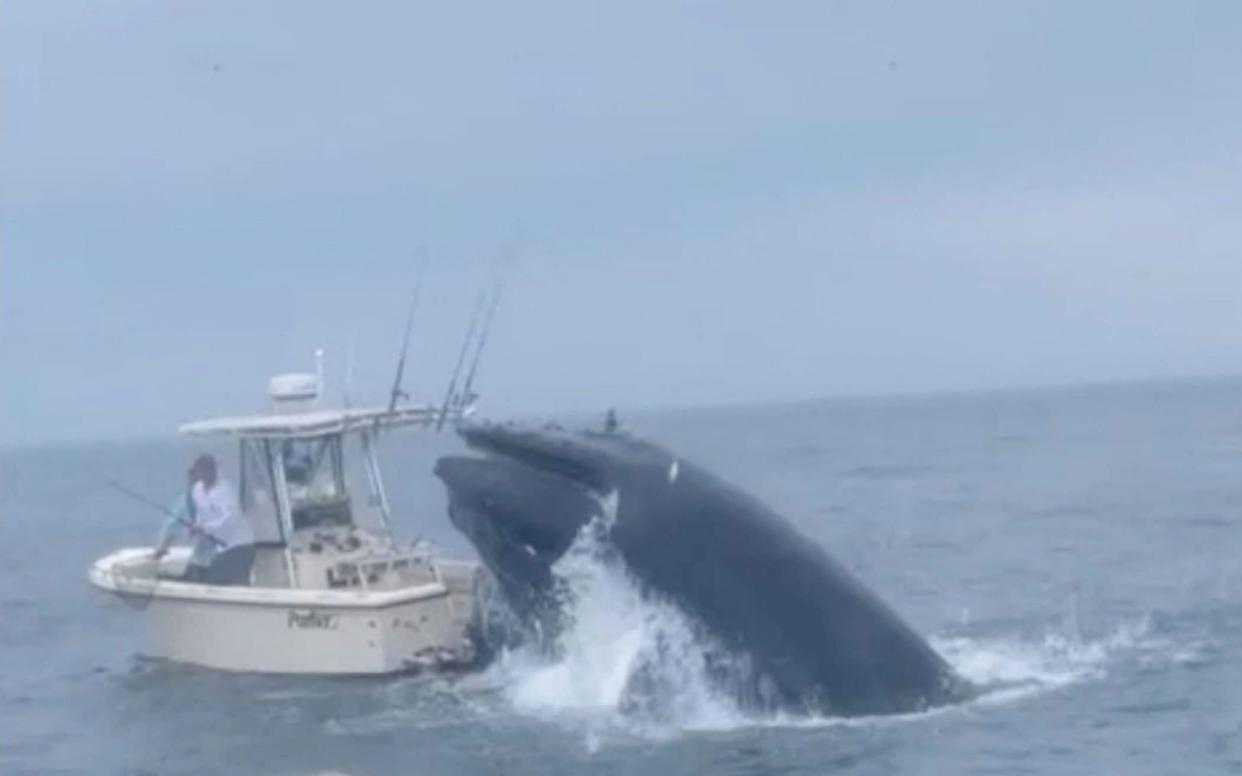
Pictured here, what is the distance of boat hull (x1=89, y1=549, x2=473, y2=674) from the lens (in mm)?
27828

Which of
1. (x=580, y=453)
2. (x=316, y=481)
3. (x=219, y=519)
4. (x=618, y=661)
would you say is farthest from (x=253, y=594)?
(x=580, y=453)

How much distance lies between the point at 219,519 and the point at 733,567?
26.7 ft

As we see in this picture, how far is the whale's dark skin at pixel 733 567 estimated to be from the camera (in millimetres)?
23203

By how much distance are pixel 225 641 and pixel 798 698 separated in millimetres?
7828

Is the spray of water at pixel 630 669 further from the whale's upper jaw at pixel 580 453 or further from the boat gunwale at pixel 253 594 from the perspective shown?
the boat gunwale at pixel 253 594

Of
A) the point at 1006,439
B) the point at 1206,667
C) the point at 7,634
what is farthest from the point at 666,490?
the point at 1006,439

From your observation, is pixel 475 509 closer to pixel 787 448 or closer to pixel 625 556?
pixel 625 556

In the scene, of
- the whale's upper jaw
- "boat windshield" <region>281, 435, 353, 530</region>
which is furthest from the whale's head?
"boat windshield" <region>281, 435, 353, 530</region>

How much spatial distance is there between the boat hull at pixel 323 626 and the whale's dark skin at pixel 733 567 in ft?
11.0

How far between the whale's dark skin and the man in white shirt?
547cm

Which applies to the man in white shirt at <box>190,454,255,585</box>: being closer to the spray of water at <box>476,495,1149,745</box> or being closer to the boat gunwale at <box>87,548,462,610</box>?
the boat gunwale at <box>87,548,462,610</box>

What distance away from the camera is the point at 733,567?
923 inches

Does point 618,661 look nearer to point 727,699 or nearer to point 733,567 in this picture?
point 727,699

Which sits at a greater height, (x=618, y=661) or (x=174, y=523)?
(x=174, y=523)
